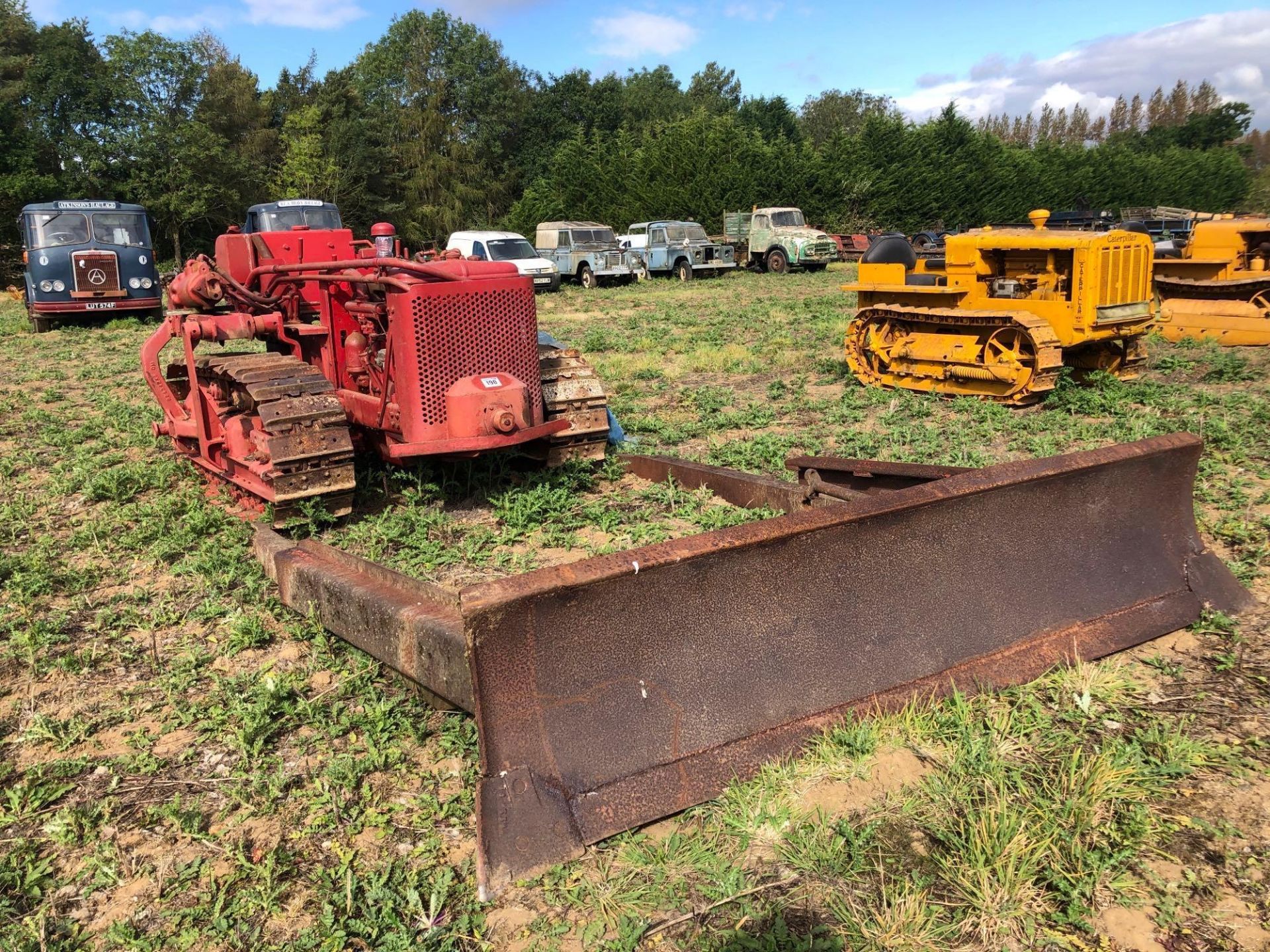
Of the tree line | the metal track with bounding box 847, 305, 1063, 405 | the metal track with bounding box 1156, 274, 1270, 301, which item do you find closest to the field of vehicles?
the metal track with bounding box 847, 305, 1063, 405

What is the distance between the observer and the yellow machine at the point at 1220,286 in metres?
11.2

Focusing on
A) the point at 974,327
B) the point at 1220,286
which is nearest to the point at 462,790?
the point at 974,327

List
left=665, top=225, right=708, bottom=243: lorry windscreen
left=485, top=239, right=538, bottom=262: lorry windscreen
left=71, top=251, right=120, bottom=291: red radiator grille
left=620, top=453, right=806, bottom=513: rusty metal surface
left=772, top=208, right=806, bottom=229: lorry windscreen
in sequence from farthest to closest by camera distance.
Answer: left=772, top=208, right=806, bottom=229: lorry windscreen, left=665, top=225, right=708, bottom=243: lorry windscreen, left=485, top=239, right=538, bottom=262: lorry windscreen, left=71, top=251, right=120, bottom=291: red radiator grille, left=620, top=453, right=806, bottom=513: rusty metal surface

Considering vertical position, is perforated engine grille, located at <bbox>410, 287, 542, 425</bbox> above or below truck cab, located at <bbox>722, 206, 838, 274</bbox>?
below

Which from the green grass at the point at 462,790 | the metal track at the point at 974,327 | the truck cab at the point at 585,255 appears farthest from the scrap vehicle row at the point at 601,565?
the truck cab at the point at 585,255

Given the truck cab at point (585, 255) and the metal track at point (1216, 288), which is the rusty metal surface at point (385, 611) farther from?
the truck cab at point (585, 255)

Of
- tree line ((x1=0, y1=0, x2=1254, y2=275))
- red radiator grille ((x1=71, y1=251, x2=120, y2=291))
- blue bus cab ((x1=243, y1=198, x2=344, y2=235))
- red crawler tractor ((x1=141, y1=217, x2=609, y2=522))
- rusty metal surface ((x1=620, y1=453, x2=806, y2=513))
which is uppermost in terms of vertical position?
tree line ((x1=0, y1=0, x2=1254, y2=275))

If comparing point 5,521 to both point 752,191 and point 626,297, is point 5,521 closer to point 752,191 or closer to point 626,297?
point 626,297

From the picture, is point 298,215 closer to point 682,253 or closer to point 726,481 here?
point 682,253

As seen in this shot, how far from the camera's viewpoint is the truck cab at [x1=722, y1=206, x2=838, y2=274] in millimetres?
28766

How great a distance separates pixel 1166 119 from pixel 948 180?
199 feet

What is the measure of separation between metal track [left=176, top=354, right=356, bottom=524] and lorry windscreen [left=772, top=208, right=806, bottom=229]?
26229mm

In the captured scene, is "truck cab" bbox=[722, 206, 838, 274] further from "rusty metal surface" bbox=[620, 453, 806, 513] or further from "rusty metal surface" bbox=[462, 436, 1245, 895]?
"rusty metal surface" bbox=[462, 436, 1245, 895]

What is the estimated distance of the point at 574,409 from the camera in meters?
5.93
